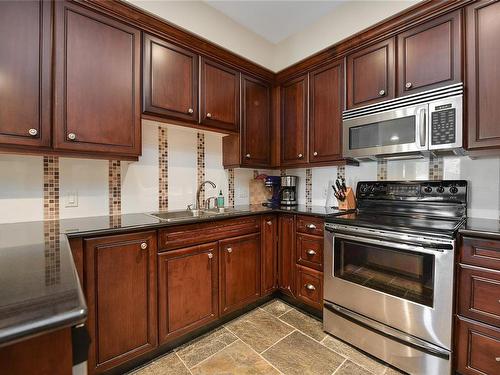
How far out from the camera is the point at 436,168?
6.30ft

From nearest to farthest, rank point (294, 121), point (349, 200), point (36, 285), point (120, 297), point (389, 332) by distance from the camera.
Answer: point (36, 285) → point (120, 297) → point (389, 332) → point (349, 200) → point (294, 121)

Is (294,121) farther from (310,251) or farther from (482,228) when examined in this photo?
(482,228)

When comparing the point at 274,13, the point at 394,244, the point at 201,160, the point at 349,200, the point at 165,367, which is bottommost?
the point at 165,367

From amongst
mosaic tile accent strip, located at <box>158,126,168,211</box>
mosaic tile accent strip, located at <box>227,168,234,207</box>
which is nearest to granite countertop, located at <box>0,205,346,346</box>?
mosaic tile accent strip, located at <box>158,126,168,211</box>

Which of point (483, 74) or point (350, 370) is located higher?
point (483, 74)

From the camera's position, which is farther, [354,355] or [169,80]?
[169,80]

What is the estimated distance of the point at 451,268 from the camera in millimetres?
1371

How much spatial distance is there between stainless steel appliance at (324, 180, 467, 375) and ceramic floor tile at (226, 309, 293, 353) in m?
0.39

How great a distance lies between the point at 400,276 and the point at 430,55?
1.53 m

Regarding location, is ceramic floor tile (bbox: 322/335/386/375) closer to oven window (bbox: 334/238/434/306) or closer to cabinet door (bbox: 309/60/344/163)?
oven window (bbox: 334/238/434/306)

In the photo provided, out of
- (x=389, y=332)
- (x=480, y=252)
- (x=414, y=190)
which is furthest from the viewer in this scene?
(x=414, y=190)

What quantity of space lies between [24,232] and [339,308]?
2043 millimetres

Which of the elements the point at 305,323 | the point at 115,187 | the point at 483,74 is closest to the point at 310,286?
the point at 305,323

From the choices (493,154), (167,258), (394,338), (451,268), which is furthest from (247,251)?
(493,154)
